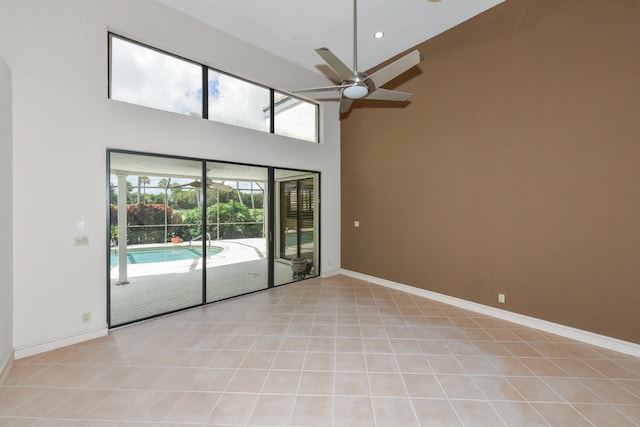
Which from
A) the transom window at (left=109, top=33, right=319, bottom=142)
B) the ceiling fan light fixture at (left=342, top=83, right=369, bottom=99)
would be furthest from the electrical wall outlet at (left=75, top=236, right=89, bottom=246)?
the ceiling fan light fixture at (left=342, top=83, right=369, bottom=99)

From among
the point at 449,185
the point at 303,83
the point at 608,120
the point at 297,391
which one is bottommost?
the point at 297,391

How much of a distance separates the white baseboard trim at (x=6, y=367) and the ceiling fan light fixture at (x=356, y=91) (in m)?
3.96

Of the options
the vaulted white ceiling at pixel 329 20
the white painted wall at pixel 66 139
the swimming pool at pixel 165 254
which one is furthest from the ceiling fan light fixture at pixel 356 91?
the swimming pool at pixel 165 254

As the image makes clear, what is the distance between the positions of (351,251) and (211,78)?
13.2 ft

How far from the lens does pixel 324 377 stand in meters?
2.38

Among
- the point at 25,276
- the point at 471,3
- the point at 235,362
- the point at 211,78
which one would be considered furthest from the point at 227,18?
the point at 235,362

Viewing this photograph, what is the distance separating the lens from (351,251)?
18.8 ft

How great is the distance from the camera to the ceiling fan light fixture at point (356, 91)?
2678 millimetres

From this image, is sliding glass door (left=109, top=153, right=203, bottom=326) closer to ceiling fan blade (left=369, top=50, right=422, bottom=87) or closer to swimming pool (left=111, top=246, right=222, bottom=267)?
swimming pool (left=111, top=246, right=222, bottom=267)

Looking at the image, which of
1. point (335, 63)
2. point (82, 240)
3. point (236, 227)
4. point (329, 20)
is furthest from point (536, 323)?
point (82, 240)

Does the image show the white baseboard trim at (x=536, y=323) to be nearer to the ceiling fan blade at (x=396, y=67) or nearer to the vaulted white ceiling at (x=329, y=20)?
the ceiling fan blade at (x=396, y=67)

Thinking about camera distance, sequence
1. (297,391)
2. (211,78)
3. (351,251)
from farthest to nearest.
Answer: (351,251), (211,78), (297,391)

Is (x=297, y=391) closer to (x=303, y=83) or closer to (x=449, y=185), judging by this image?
(x=449, y=185)

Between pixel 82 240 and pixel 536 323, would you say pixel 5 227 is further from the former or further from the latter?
pixel 536 323
